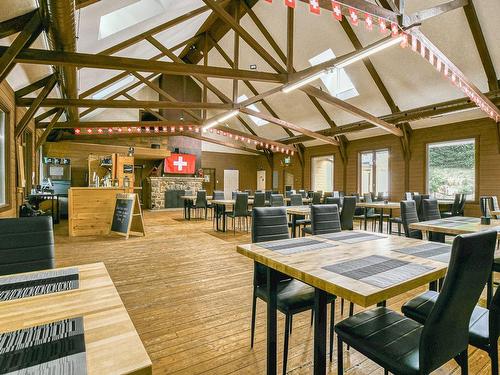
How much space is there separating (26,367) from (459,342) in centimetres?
152

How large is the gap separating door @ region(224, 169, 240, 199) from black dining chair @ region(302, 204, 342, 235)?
1223 centimetres

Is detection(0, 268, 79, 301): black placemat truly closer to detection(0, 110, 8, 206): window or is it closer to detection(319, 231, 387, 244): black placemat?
detection(319, 231, 387, 244): black placemat

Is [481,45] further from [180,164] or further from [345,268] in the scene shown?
[180,164]

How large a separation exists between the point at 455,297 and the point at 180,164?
1219 centimetres

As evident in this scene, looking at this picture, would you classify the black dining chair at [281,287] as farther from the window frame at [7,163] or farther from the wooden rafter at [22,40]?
the window frame at [7,163]

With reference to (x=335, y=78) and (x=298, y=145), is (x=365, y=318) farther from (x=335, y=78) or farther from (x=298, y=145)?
(x=298, y=145)

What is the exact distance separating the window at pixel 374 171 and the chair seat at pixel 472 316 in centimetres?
866

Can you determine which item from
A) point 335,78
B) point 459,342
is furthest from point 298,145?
point 459,342

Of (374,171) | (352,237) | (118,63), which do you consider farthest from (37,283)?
(374,171)

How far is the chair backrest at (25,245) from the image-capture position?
1476mm

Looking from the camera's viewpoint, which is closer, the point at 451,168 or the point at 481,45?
the point at 481,45

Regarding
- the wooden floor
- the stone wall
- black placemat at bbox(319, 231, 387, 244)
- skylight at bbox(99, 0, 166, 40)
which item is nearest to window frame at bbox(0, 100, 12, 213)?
the wooden floor

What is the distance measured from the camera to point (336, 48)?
285 inches

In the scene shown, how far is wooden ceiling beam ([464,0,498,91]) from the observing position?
5.15m
